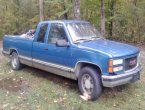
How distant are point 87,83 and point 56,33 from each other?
6.13ft

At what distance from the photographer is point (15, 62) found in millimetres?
9203

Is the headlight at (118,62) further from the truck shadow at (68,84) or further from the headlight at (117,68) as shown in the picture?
the truck shadow at (68,84)

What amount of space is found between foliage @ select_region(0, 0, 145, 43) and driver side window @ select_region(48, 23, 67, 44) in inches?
390

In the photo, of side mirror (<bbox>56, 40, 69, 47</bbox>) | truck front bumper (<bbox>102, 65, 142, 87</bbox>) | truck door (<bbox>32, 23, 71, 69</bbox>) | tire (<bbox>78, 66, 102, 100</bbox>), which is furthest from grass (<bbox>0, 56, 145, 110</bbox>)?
side mirror (<bbox>56, 40, 69, 47</bbox>)

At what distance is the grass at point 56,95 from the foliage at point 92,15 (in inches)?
361

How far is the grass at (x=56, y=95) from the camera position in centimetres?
591

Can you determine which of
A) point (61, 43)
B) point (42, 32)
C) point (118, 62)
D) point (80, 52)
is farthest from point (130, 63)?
point (42, 32)

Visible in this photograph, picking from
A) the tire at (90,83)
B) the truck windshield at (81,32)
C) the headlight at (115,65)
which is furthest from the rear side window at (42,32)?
the headlight at (115,65)

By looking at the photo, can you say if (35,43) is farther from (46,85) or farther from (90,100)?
(90,100)

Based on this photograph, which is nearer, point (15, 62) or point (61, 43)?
point (61, 43)

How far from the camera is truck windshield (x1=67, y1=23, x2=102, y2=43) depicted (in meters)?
6.85

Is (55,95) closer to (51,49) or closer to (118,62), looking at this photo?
(51,49)

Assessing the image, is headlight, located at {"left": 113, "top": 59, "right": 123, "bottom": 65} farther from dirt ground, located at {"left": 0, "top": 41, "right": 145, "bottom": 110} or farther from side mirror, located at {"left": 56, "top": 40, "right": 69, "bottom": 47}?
side mirror, located at {"left": 56, "top": 40, "right": 69, "bottom": 47}

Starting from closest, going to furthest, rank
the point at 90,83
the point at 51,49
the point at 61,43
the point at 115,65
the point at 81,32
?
the point at 115,65, the point at 90,83, the point at 61,43, the point at 81,32, the point at 51,49
